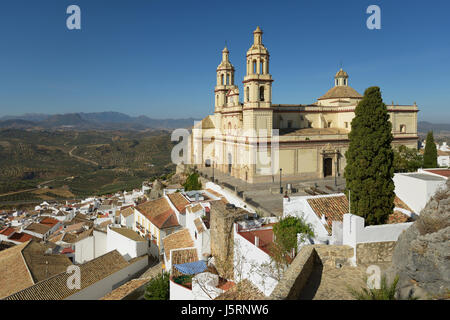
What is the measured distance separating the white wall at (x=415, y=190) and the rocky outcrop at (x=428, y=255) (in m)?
6.25

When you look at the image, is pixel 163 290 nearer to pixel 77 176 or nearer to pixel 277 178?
pixel 277 178

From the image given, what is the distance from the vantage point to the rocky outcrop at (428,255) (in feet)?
22.5

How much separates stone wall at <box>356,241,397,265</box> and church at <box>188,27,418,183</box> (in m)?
17.6

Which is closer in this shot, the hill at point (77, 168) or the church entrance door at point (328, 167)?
the church entrance door at point (328, 167)

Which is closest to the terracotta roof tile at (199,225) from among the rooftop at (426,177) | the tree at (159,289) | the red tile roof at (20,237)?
the tree at (159,289)

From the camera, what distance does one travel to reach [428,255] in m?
7.16

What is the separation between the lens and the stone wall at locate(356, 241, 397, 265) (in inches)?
350

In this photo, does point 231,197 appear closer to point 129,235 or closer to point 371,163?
point 129,235

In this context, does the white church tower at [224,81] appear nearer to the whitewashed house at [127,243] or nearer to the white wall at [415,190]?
the whitewashed house at [127,243]

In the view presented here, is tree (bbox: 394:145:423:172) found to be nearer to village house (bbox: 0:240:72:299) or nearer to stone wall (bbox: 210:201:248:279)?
stone wall (bbox: 210:201:248:279)

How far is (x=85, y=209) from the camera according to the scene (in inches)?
1847

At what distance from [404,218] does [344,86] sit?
84.3 feet

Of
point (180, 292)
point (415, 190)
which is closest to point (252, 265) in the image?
point (180, 292)
